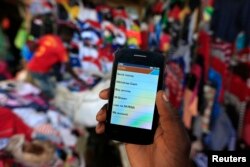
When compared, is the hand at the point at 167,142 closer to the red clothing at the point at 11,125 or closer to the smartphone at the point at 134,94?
the smartphone at the point at 134,94

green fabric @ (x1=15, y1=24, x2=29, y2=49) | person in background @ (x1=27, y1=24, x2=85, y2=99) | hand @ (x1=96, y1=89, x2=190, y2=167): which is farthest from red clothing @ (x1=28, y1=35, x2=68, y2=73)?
hand @ (x1=96, y1=89, x2=190, y2=167)

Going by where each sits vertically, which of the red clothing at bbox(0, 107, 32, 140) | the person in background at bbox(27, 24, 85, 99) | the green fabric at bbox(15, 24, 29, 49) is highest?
the green fabric at bbox(15, 24, 29, 49)

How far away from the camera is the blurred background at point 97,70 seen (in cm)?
134

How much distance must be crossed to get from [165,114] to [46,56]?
1.39 m

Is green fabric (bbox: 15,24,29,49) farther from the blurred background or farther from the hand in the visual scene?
the hand

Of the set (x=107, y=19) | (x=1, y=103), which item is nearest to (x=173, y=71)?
(x=107, y=19)

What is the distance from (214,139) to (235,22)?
374 millimetres

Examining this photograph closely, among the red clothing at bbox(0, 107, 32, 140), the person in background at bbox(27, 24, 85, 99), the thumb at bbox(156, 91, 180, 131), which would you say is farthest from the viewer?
the person in background at bbox(27, 24, 85, 99)

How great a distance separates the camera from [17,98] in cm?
151

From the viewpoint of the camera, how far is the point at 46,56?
199cm

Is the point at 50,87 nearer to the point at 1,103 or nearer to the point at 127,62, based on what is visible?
the point at 1,103

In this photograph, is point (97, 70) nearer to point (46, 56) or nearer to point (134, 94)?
point (46, 56)

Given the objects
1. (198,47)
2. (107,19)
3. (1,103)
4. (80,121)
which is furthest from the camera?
(107,19)

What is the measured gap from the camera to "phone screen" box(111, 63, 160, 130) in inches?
25.4
